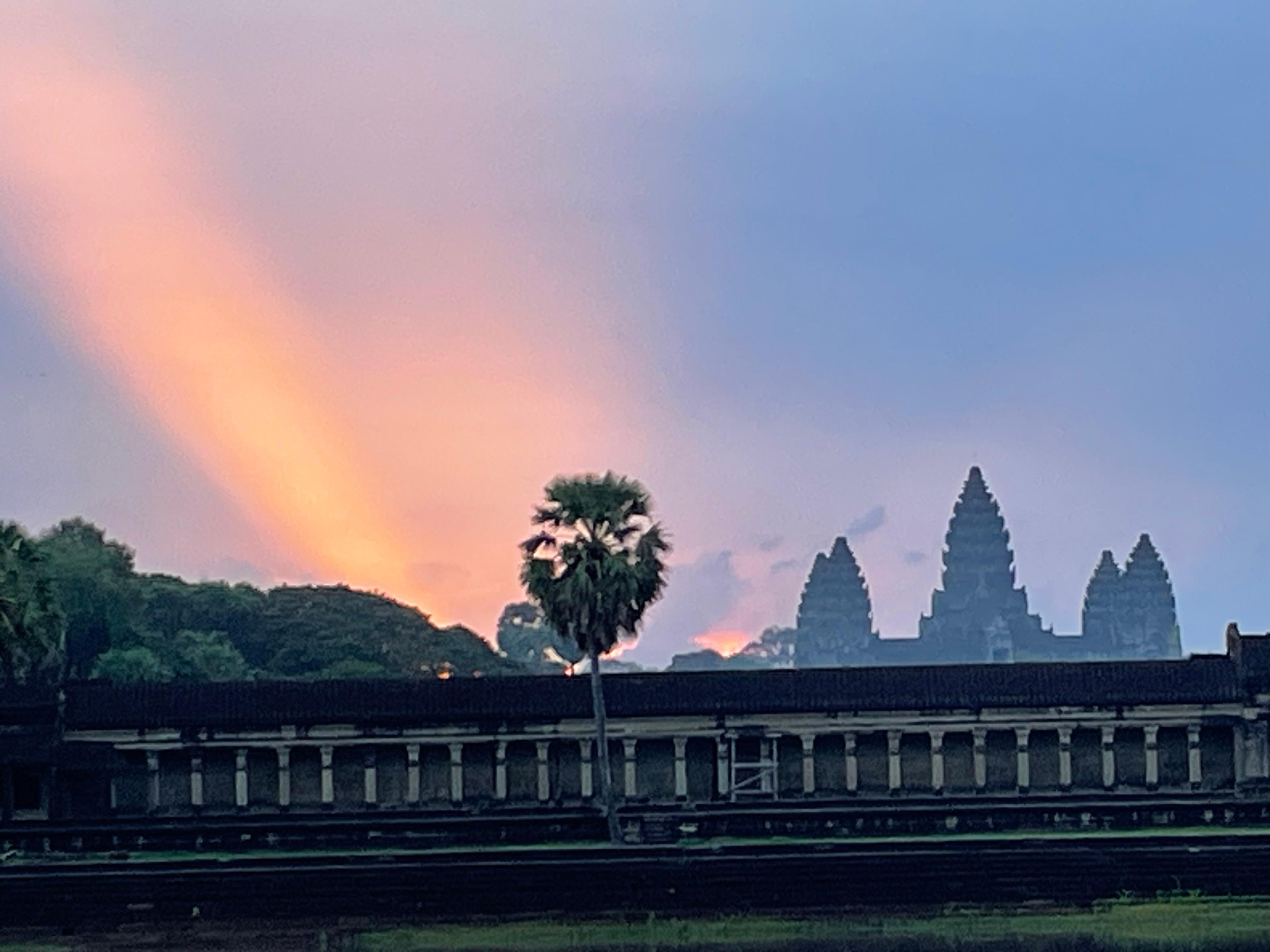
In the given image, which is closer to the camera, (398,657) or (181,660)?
(181,660)

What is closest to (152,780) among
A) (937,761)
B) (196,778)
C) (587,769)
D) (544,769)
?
(196,778)

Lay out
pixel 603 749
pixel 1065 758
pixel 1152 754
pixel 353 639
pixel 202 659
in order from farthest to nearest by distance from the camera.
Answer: pixel 353 639 → pixel 202 659 → pixel 1065 758 → pixel 1152 754 → pixel 603 749

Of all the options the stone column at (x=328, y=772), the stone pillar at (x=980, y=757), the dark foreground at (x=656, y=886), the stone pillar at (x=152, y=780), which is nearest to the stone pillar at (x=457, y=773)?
the stone column at (x=328, y=772)

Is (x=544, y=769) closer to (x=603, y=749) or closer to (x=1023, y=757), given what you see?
(x=603, y=749)

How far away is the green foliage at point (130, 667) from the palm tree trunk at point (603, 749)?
28.2 m

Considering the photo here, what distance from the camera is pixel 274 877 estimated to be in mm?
43312

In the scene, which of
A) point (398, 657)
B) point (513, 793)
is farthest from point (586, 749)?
point (398, 657)

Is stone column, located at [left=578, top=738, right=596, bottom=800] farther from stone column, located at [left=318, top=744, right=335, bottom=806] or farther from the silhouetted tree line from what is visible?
the silhouetted tree line

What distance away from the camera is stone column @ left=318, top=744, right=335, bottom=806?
65.6m

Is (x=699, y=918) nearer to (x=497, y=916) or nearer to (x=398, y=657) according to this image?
(x=497, y=916)

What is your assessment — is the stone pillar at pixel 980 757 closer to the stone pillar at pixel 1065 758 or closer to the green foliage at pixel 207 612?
the stone pillar at pixel 1065 758

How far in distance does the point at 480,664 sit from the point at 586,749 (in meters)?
66.8

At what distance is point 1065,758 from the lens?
65.8 meters

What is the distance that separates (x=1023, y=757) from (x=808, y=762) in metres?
5.41
